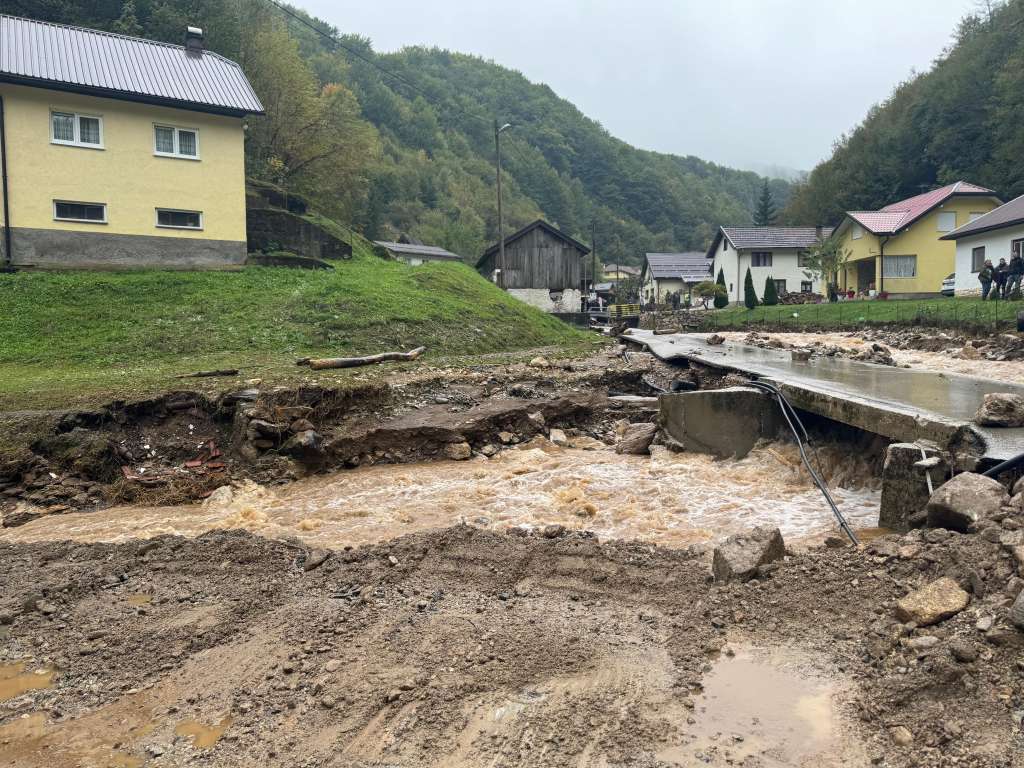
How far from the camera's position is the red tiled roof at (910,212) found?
142 ft

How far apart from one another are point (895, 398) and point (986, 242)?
102ft

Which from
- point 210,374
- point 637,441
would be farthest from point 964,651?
point 210,374

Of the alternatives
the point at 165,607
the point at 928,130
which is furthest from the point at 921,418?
the point at 928,130

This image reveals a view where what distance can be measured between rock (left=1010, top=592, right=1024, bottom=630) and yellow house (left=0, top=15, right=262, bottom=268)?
24.3m

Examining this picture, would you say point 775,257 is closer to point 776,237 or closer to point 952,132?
point 776,237

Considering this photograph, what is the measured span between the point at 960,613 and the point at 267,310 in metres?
17.3

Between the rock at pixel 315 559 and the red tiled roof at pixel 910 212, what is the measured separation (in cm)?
4680

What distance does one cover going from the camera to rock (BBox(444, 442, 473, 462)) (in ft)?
32.8

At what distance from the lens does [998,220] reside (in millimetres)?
32188

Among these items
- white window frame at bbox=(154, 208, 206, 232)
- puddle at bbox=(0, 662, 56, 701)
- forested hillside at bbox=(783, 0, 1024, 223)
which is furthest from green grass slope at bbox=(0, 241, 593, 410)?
forested hillside at bbox=(783, 0, 1024, 223)

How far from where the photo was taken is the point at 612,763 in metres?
3.11

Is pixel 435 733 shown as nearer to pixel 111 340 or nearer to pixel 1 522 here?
pixel 1 522

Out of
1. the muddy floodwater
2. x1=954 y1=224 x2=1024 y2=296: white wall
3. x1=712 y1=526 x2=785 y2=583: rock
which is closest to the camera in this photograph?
x1=712 y1=526 x2=785 y2=583: rock

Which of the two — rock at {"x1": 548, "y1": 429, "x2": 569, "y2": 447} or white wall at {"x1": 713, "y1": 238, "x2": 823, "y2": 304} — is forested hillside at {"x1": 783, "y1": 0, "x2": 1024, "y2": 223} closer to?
white wall at {"x1": 713, "y1": 238, "x2": 823, "y2": 304}
